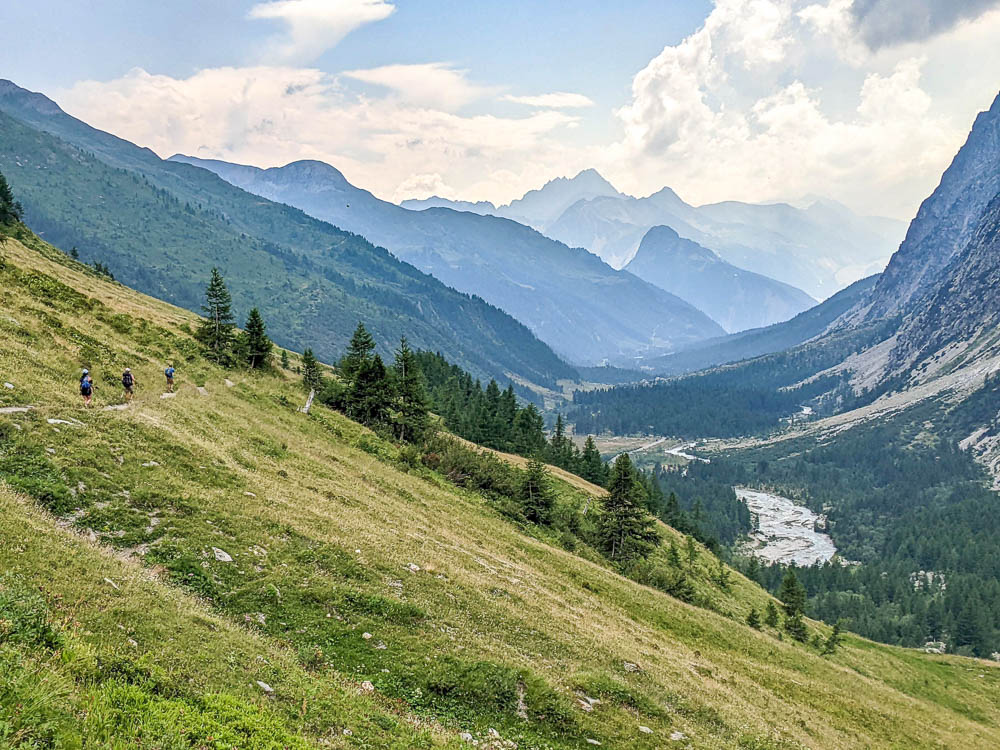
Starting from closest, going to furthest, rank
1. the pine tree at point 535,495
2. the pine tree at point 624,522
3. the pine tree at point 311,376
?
the pine tree at point 535,495 → the pine tree at point 624,522 → the pine tree at point 311,376

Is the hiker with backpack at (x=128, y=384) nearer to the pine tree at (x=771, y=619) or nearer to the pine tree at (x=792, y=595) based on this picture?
the pine tree at (x=771, y=619)

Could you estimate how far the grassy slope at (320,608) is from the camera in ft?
42.9

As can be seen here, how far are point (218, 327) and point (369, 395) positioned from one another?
1849 cm

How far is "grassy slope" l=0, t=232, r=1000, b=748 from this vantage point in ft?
42.9

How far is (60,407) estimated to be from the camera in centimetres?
2502

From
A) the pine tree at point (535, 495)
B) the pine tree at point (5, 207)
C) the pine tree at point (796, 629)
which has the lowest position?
the pine tree at point (796, 629)

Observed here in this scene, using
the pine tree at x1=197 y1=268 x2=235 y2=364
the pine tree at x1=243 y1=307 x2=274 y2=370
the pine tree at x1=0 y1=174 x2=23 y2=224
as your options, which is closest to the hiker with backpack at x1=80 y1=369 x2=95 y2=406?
the pine tree at x1=197 y1=268 x2=235 y2=364

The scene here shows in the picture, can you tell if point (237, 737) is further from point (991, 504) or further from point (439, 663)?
point (991, 504)

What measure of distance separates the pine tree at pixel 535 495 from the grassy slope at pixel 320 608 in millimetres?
12387

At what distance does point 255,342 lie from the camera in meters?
62.6

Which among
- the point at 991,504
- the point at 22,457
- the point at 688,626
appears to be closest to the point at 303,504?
the point at 22,457

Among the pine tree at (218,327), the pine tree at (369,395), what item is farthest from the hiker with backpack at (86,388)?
the pine tree at (369,395)

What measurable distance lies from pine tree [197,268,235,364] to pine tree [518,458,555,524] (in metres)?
35.8

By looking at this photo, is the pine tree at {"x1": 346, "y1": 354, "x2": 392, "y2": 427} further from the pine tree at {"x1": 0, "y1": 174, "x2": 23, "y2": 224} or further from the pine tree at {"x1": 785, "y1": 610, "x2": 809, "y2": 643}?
A: the pine tree at {"x1": 0, "y1": 174, "x2": 23, "y2": 224}
